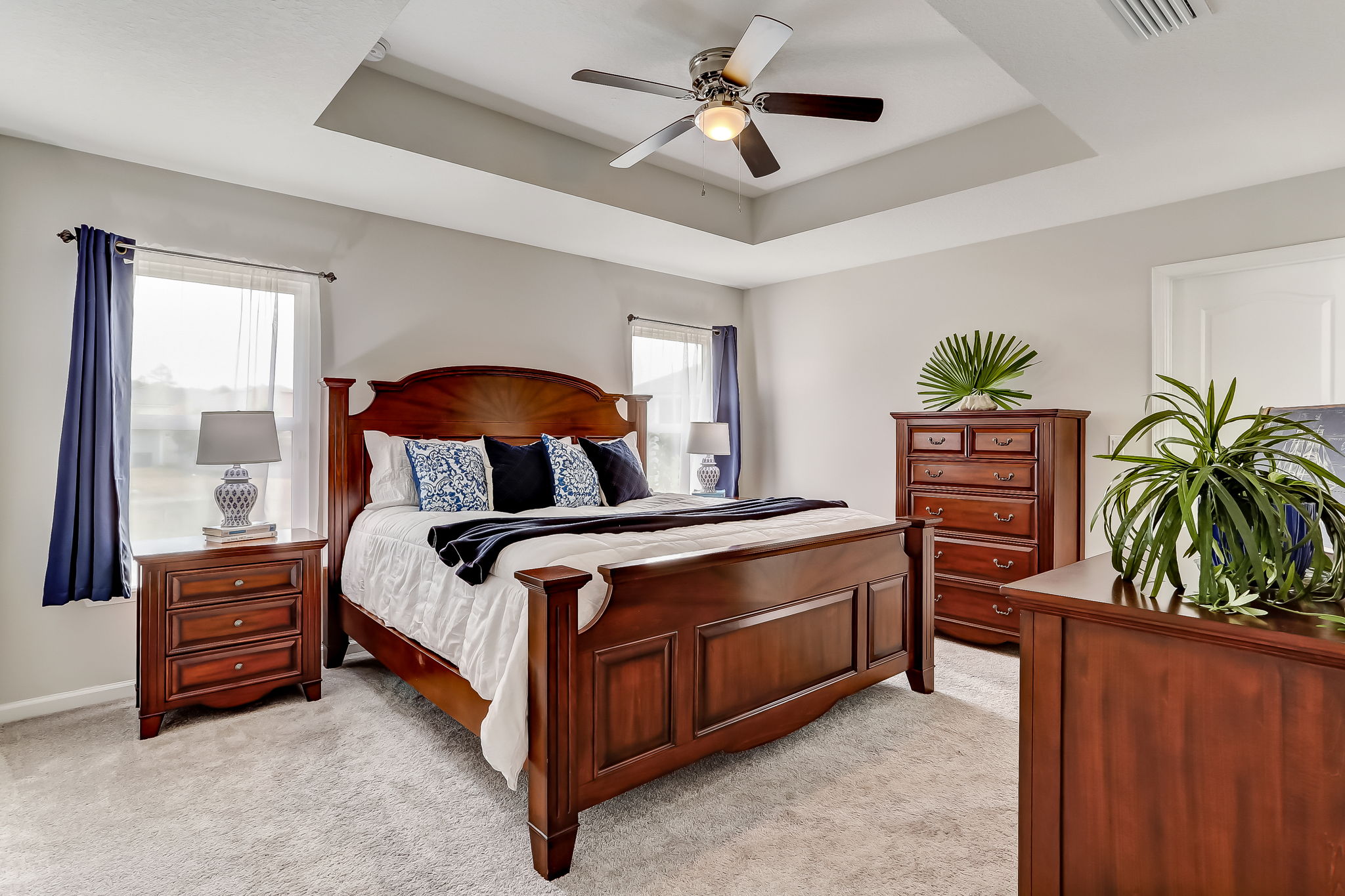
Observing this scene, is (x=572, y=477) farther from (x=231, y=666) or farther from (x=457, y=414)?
(x=231, y=666)

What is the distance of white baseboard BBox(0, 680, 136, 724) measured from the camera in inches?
113

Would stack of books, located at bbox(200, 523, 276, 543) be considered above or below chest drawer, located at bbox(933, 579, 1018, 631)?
above

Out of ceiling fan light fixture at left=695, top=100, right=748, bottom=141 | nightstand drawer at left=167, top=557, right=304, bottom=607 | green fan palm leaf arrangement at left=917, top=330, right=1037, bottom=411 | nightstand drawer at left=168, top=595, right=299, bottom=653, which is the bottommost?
nightstand drawer at left=168, top=595, right=299, bottom=653

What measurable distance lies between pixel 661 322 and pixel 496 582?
325 cm

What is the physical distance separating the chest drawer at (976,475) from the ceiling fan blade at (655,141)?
94.9 inches

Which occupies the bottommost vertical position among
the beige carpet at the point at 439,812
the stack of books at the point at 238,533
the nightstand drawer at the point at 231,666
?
the beige carpet at the point at 439,812

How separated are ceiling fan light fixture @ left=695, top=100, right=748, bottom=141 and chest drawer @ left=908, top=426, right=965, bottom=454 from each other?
7.33ft

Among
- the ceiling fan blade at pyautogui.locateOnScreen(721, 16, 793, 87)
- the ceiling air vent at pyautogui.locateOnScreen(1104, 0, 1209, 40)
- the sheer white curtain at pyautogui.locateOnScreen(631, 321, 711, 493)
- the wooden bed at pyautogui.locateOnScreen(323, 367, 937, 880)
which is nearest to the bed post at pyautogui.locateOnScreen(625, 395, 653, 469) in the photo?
the sheer white curtain at pyautogui.locateOnScreen(631, 321, 711, 493)

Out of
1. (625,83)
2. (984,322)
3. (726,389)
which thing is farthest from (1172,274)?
(625,83)

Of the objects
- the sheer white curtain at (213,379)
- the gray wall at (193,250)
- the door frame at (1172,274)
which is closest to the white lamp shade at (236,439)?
the sheer white curtain at (213,379)

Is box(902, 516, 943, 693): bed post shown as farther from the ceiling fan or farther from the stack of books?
the stack of books

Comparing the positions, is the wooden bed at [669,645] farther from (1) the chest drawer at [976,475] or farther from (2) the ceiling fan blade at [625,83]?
(2) the ceiling fan blade at [625,83]

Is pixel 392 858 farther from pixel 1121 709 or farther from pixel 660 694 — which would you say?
pixel 1121 709

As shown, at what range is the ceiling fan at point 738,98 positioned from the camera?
2.29m
